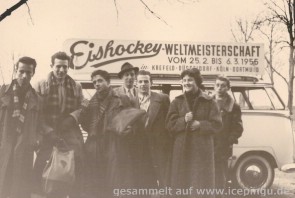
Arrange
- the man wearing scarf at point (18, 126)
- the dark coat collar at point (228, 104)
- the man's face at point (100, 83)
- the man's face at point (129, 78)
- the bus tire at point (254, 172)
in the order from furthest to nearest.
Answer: the bus tire at point (254, 172) → the dark coat collar at point (228, 104) → the man's face at point (129, 78) → the man's face at point (100, 83) → the man wearing scarf at point (18, 126)

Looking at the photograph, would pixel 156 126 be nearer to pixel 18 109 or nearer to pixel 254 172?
pixel 18 109

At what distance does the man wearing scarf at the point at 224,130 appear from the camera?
3902mm

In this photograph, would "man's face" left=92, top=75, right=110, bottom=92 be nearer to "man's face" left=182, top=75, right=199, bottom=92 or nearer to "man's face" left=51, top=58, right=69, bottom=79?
"man's face" left=51, top=58, right=69, bottom=79

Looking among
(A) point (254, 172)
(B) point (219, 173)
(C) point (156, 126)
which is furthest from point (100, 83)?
(A) point (254, 172)

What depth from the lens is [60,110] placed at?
369 cm

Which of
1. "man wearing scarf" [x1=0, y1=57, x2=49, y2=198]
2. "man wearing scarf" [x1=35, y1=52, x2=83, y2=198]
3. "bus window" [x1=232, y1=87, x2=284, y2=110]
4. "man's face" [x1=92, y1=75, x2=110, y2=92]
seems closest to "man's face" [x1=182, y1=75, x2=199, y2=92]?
"man's face" [x1=92, y1=75, x2=110, y2=92]

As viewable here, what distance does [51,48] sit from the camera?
4332mm

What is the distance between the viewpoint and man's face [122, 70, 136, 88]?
3.86 metres

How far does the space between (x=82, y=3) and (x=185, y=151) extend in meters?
2.16

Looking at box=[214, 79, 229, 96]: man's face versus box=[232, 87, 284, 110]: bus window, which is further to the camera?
box=[232, 87, 284, 110]: bus window

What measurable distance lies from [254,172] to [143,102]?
1854 mm

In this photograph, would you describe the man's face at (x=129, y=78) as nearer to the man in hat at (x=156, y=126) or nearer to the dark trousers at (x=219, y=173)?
the man in hat at (x=156, y=126)

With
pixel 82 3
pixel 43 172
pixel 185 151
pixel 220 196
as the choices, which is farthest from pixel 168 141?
pixel 82 3

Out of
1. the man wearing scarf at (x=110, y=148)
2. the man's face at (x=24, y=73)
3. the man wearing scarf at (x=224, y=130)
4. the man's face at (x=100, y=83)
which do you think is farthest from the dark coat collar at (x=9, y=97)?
the man wearing scarf at (x=224, y=130)
